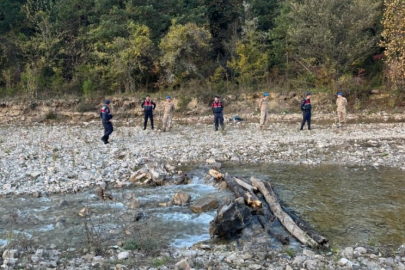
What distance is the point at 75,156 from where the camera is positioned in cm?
1506

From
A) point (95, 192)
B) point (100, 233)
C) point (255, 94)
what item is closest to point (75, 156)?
point (95, 192)

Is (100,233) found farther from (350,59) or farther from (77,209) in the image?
(350,59)

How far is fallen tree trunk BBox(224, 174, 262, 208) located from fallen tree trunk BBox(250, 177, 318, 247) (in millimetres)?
333

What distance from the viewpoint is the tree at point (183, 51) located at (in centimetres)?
3256

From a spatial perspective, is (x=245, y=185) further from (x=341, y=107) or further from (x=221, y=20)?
(x=221, y=20)

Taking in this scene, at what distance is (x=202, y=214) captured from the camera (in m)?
9.18

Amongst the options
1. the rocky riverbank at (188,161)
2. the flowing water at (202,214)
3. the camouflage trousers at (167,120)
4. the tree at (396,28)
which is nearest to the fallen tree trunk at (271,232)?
the rocky riverbank at (188,161)

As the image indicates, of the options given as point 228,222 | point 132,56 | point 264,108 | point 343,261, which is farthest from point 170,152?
point 132,56

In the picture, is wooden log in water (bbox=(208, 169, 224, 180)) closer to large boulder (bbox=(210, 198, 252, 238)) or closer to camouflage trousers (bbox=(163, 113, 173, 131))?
large boulder (bbox=(210, 198, 252, 238))

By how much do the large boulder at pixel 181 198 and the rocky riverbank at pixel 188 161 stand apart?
2.15 metres

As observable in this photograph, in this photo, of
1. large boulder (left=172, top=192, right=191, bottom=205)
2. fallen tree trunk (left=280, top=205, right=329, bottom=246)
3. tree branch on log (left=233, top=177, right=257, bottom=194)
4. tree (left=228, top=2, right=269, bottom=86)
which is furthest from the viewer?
tree (left=228, top=2, right=269, bottom=86)

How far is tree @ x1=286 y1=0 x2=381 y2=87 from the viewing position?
1220 inches

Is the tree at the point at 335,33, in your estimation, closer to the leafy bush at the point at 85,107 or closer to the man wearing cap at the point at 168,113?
the man wearing cap at the point at 168,113

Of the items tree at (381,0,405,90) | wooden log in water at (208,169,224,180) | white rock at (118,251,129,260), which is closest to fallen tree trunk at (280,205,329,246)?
wooden log in water at (208,169,224,180)
